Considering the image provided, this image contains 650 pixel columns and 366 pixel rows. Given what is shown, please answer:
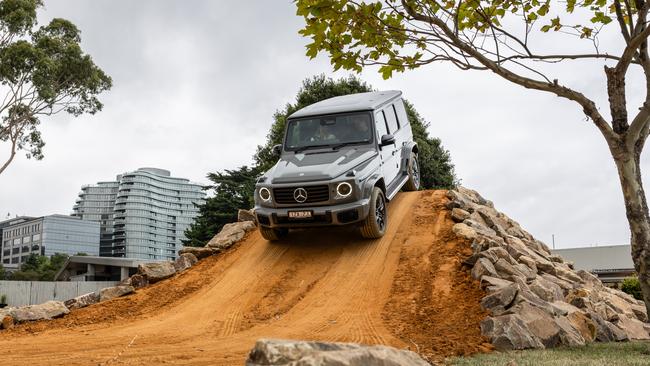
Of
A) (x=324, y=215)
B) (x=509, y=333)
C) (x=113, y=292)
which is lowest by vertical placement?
(x=509, y=333)

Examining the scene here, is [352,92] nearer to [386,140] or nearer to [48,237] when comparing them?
[386,140]

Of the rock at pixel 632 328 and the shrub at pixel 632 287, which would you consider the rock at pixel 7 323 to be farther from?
the shrub at pixel 632 287

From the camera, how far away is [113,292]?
1183 cm

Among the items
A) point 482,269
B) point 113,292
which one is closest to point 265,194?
point 113,292

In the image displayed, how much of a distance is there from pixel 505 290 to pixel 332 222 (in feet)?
12.1

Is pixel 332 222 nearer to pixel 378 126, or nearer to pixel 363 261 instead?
pixel 363 261

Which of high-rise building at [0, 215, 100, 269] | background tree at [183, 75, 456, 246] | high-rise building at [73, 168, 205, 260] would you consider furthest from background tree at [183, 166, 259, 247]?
high-rise building at [0, 215, 100, 269]

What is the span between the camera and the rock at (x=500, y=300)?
27.7 feet

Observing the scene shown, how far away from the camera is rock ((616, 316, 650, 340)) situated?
11305mm

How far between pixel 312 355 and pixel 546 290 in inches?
303

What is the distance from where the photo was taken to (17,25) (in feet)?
93.9

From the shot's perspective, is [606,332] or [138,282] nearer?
[606,332]

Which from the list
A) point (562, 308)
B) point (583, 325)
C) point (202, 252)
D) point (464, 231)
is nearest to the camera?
point (583, 325)

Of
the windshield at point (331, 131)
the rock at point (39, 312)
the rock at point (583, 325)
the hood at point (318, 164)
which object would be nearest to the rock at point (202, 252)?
the hood at point (318, 164)
